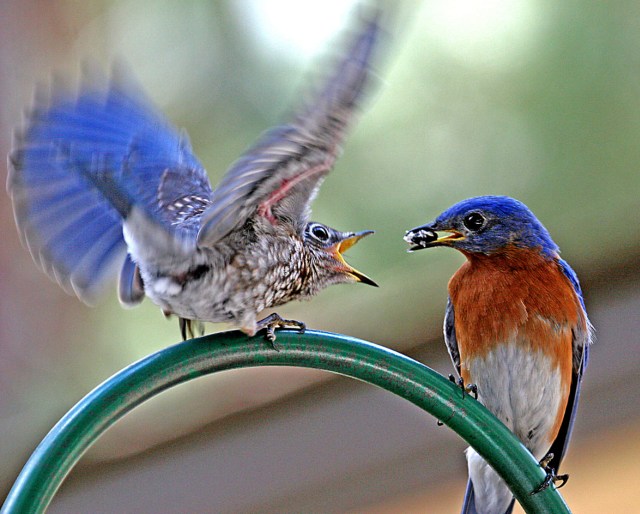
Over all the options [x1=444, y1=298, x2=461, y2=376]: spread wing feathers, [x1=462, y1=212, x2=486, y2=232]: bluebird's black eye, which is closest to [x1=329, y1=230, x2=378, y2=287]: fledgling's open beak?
[x1=462, y1=212, x2=486, y2=232]: bluebird's black eye

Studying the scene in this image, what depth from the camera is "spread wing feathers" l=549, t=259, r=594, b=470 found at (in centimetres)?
333

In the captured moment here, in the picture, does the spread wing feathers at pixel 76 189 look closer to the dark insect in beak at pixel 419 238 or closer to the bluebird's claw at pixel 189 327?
the bluebird's claw at pixel 189 327

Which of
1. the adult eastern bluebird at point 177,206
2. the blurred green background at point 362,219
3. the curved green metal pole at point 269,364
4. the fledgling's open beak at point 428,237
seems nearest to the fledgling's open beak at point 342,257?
the adult eastern bluebird at point 177,206

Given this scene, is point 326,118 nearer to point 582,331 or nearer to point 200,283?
point 200,283

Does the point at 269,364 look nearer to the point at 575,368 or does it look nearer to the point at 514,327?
the point at 514,327

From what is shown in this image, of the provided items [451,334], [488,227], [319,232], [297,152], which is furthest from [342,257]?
[451,334]

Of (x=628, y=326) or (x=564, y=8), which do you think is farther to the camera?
(x=564, y=8)

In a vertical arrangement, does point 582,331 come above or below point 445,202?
below

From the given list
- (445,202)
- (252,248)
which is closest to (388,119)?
(445,202)

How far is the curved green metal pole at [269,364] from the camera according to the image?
198cm

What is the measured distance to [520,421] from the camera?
328 cm

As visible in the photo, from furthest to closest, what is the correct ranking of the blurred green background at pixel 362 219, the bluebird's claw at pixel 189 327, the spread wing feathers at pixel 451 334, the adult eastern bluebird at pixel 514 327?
the blurred green background at pixel 362 219 → the spread wing feathers at pixel 451 334 → the adult eastern bluebird at pixel 514 327 → the bluebird's claw at pixel 189 327

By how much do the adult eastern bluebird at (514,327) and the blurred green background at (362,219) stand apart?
71 centimetres

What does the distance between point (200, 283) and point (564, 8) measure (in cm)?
464
